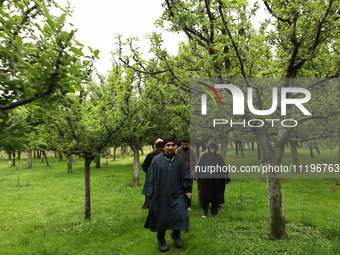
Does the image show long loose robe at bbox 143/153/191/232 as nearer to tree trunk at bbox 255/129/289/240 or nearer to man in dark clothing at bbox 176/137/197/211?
tree trunk at bbox 255/129/289/240

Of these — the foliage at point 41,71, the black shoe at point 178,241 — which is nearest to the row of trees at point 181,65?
the foliage at point 41,71

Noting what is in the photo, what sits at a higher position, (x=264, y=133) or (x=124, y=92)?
(x=124, y=92)

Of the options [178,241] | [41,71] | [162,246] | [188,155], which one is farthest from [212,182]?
[41,71]

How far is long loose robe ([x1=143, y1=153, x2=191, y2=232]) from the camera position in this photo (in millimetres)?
5629

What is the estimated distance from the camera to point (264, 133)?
636 centimetres

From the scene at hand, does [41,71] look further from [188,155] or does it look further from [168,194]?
[188,155]

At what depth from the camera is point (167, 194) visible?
5.68 m

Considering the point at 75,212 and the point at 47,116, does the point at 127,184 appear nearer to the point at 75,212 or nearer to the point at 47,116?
the point at 75,212

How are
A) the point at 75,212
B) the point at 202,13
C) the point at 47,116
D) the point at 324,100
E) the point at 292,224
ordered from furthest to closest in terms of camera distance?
the point at 324,100 → the point at 75,212 → the point at 292,224 → the point at 202,13 → the point at 47,116

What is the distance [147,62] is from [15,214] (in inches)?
317

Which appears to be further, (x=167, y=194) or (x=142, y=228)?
(x=142, y=228)

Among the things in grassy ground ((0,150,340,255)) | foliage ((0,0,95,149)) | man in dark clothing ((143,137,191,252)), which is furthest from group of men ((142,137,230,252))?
foliage ((0,0,95,149))

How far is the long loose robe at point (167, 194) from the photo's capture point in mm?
5629

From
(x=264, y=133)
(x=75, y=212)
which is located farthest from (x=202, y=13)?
(x=75, y=212)
